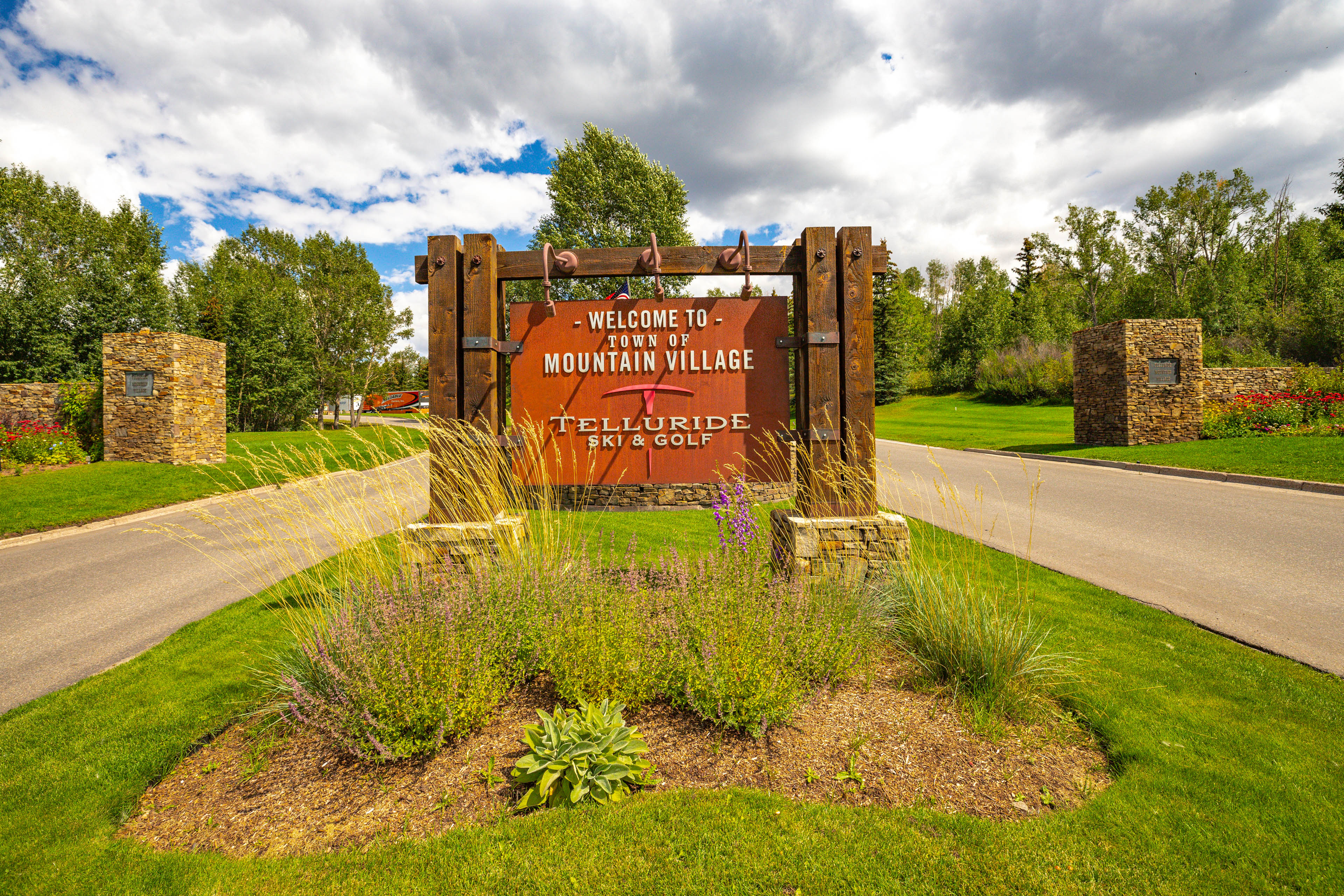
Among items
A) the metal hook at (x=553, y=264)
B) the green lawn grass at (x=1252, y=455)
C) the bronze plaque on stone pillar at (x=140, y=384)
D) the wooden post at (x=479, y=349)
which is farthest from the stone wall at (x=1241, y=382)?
the bronze plaque on stone pillar at (x=140, y=384)

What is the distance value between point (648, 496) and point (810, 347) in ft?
5.87

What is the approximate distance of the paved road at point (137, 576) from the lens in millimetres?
3467

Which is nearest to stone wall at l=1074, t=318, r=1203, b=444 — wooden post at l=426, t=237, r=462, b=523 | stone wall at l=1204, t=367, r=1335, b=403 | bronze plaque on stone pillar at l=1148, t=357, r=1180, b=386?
bronze plaque on stone pillar at l=1148, t=357, r=1180, b=386

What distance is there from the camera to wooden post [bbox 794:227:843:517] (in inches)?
171

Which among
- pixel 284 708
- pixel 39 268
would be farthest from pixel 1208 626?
pixel 39 268

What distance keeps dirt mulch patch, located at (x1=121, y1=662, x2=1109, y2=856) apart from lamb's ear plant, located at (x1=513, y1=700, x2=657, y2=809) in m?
0.14

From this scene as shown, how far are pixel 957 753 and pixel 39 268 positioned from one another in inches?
1253

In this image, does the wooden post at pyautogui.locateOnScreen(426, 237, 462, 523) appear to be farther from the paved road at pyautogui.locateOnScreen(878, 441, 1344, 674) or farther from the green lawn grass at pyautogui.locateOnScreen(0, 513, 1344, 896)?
the paved road at pyautogui.locateOnScreen(878, 441, 1344, 674)

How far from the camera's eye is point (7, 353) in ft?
60.6

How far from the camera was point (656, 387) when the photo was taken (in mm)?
4594

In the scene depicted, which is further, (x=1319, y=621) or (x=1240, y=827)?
(x=1319, y=621)

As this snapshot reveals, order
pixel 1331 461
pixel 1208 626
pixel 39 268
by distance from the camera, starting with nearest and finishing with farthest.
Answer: pixel 1208 626 → pixel 1331 461 → pixel 39 268

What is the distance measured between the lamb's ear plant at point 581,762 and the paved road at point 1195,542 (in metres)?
1.90

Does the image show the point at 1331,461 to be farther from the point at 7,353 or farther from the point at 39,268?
the point at 39,268
